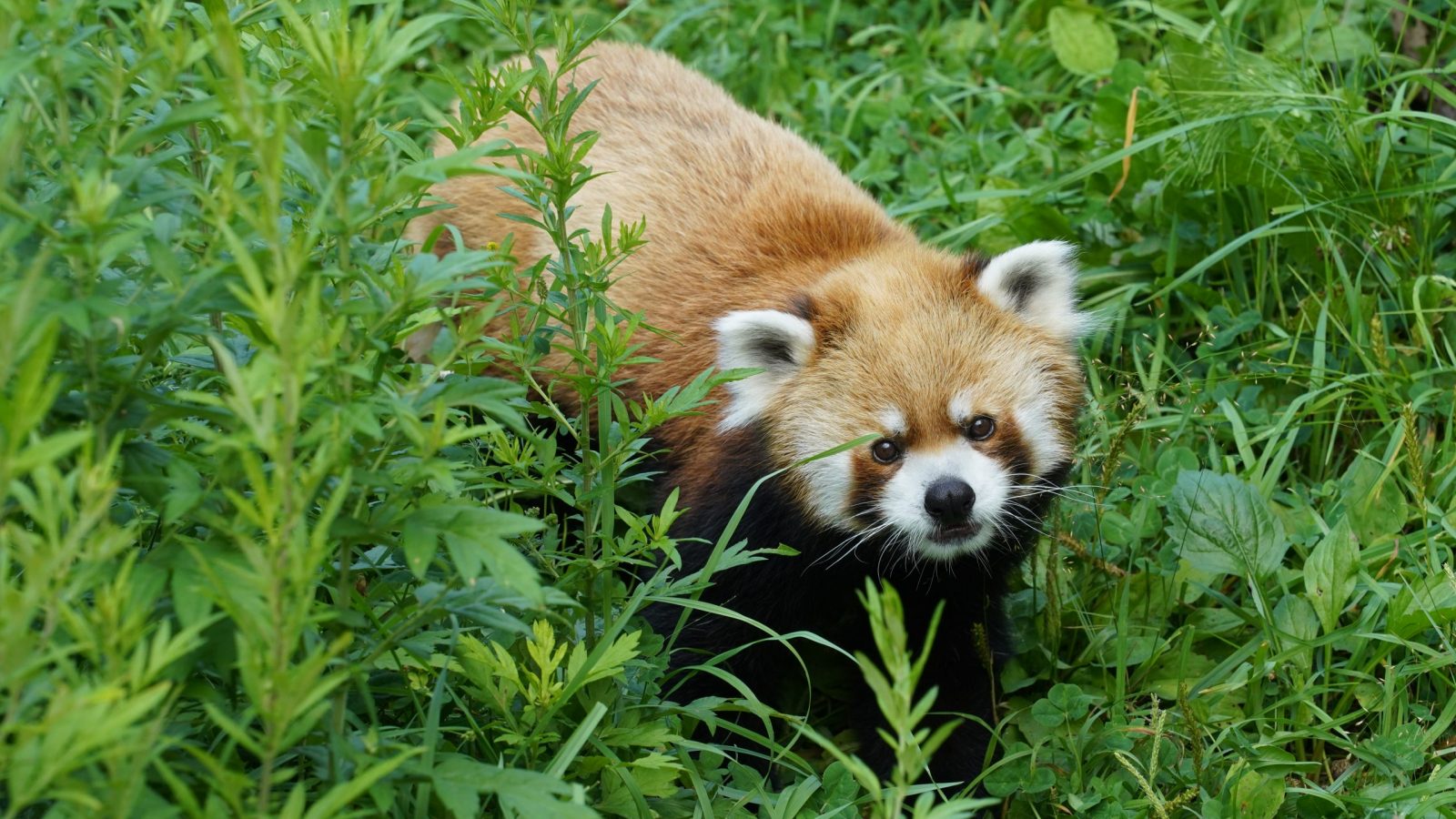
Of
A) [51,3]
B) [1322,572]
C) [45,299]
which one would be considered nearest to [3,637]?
[45,299]

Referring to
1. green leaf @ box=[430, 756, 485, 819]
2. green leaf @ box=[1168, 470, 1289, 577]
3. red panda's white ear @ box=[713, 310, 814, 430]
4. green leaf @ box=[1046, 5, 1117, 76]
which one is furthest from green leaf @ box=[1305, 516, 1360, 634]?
green leaf @ box=[1046, 5, 1117, 76]

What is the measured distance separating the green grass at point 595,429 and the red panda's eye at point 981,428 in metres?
0.35

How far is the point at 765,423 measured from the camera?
3963 mm

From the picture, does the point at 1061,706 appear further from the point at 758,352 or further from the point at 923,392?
the point at 758,352

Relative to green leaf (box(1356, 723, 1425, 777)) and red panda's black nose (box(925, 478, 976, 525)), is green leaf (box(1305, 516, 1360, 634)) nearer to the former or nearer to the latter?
green leaf (box(1356, 723, 1425, 777))

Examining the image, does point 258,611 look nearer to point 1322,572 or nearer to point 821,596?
point 821,596

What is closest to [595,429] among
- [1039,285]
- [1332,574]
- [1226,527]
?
[1039,285]

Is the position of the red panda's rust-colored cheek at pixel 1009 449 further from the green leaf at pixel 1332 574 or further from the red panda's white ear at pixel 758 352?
the green leaf at pixel 1332 574

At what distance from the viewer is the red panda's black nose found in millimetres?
3586

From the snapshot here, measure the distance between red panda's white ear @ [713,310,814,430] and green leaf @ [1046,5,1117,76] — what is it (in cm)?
261

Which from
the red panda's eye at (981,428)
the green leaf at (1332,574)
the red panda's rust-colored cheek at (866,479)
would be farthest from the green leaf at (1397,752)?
the red panda's rust-colored cheek at (866,479)

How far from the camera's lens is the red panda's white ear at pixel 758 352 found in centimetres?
379

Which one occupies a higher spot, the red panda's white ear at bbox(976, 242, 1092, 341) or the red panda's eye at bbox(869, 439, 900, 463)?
the red panda's white ear at bbox(976, 242, 1092, 341)

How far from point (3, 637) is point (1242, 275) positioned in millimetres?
4162
